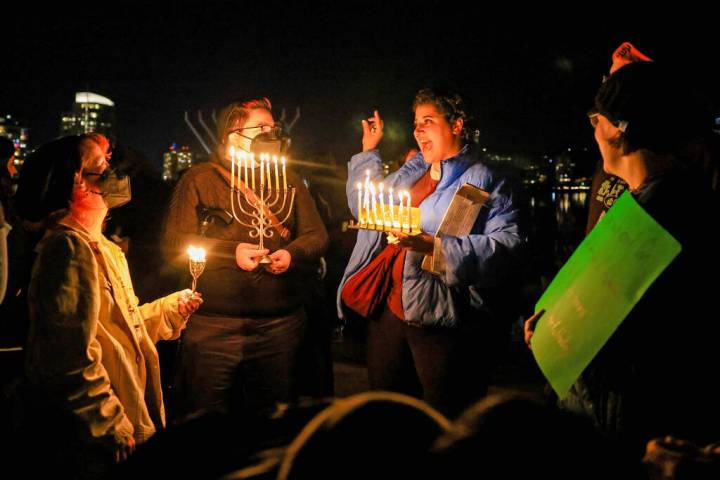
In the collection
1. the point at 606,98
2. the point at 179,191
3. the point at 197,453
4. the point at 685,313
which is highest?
the point at 606,98

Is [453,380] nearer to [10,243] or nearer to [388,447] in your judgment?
[388,447]

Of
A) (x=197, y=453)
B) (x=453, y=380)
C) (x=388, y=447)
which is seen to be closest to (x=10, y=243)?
(x=453, y=380)

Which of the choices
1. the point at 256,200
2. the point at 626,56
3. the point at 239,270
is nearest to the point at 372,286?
the point at 239,270

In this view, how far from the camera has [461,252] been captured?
3.64 metres

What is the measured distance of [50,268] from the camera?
265cm

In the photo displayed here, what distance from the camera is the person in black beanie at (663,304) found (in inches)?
80.0

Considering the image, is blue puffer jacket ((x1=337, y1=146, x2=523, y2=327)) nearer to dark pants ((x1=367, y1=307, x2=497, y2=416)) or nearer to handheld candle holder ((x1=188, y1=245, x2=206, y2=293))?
dark pants ((x1=367, y1=307, x2=497, y2=416))

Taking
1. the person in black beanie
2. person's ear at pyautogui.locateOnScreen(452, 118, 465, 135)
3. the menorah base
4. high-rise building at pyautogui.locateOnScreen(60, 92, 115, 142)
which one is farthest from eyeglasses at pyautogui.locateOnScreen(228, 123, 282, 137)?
high-rise building at pyautogui.locateOnScreen(60, 92, 115, 142)

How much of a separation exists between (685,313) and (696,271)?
0.16 meters

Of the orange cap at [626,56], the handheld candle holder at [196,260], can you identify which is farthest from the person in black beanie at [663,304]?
the handheld candle holder at [196,260]

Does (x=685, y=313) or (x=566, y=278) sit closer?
(x=685, y=313)

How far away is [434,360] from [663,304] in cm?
199

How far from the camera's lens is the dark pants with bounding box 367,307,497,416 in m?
3.83

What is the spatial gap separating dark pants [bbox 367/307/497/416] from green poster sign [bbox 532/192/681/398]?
131 centimetres
